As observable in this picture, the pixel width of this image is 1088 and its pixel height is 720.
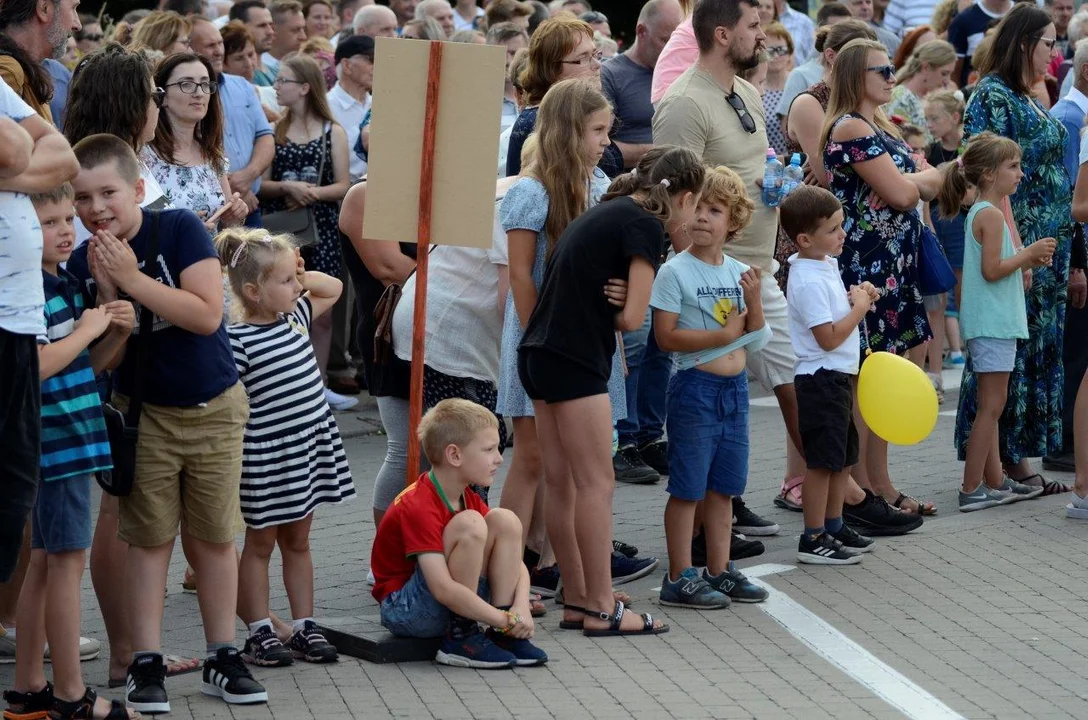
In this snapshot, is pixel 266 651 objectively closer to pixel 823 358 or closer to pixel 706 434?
pixel 706 434

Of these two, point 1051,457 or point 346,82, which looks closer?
point 1051,457

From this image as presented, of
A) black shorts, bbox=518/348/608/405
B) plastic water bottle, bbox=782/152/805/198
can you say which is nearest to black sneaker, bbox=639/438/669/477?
plastic water bottle, bbox=782/152/805/198

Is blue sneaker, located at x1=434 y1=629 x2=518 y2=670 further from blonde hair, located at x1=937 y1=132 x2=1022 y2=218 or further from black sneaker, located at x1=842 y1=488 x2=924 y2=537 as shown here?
blonde hair, located at x1=937 y1=132 x2=1022 y2=218

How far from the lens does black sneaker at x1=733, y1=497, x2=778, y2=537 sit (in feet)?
25.0

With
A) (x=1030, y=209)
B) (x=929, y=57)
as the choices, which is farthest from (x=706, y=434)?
(x=929, y=57)

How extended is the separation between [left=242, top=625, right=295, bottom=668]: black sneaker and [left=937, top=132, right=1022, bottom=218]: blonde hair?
417cm

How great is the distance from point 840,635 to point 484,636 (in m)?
1.34

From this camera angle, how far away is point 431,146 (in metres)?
5.82

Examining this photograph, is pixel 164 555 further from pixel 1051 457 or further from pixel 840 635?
pixel 1051 457

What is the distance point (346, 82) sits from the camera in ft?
36.7

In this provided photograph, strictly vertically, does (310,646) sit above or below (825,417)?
below

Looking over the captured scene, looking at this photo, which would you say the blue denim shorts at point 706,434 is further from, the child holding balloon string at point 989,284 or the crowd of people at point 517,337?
the child holding balloon string at point 989,284

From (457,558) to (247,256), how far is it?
1246 millimetres

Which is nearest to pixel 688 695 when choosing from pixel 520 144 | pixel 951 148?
pixel 520 144
